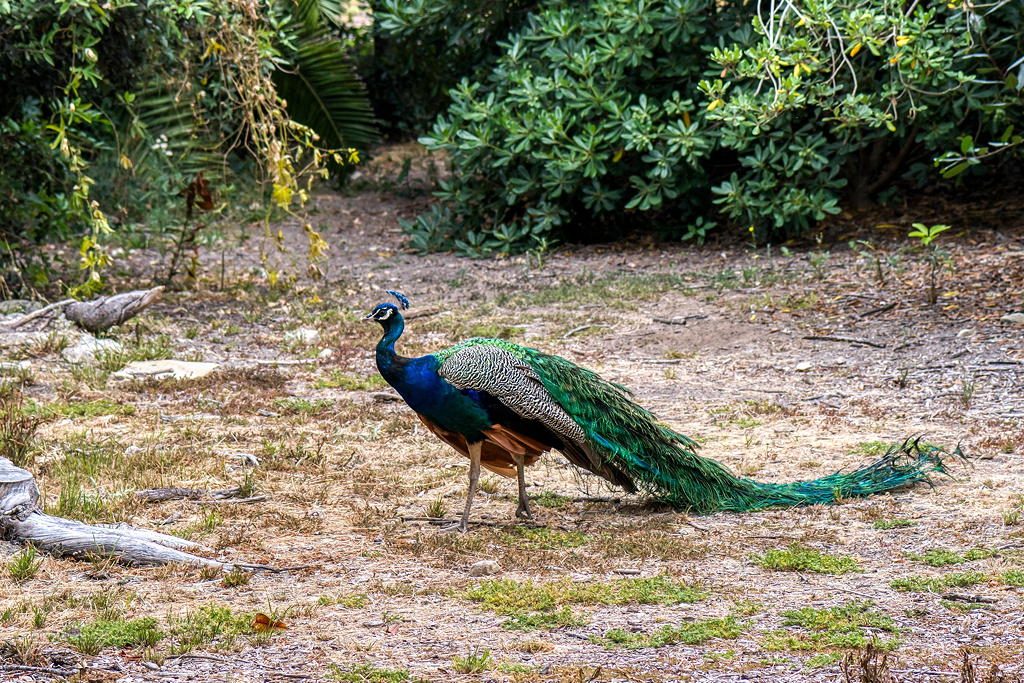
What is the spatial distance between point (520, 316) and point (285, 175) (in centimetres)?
221

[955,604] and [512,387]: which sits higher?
[512,387]

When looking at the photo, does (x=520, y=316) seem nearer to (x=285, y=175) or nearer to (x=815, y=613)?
(x=285, y=175)

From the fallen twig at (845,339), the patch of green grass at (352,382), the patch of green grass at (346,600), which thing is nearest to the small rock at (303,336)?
the patch of green grass at (352,382)

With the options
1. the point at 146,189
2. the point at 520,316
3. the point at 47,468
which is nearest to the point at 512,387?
the point at 47,468

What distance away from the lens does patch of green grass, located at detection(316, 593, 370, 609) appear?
4723 millimetres

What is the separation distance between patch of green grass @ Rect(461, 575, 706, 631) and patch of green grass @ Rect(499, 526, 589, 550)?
0.51 meters

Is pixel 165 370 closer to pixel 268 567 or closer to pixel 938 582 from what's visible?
pixel 268 567

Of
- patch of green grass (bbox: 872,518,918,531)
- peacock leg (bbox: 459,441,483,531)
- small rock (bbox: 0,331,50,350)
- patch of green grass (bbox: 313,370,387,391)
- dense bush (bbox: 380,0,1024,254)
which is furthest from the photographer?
dense bush (bbox: 380,0,1024,254)

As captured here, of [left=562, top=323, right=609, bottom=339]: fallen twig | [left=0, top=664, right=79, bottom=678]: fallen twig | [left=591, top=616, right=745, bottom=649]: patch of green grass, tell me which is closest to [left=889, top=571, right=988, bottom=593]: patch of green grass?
[left=591, top=616, right=745, bottom=649]: patch of green grass

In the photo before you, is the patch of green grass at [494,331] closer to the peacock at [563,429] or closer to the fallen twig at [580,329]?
the fallen twig at [580,329]

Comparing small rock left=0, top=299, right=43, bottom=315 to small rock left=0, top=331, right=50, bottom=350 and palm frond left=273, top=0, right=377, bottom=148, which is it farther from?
palm frond left=273, top=0, right=377, bottom=148

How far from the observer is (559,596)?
4746mm

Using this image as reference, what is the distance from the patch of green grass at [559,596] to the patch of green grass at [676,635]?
178 mm

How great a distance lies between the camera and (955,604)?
455 cm
